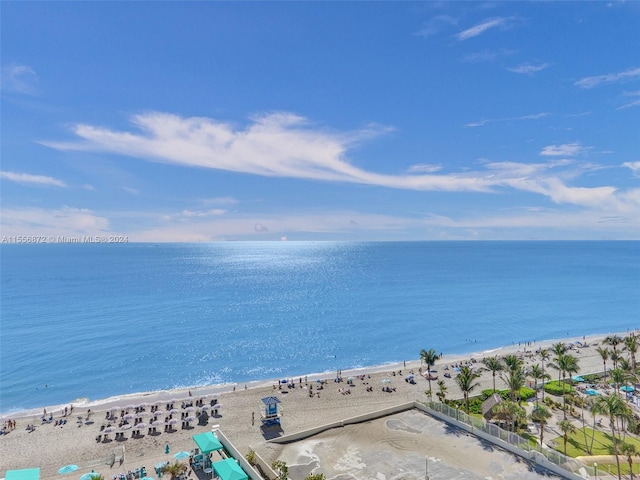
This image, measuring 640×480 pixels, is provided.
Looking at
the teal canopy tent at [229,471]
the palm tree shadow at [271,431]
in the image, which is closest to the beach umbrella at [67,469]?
the teal canopy tent at [229,471]

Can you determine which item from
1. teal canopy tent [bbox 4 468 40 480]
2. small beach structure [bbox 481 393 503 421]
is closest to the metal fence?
small beach structure [bbox 481 393 503 421]

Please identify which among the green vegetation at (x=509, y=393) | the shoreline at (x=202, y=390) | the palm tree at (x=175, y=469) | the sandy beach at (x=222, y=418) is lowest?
the shoreline at (x=202, y=390)

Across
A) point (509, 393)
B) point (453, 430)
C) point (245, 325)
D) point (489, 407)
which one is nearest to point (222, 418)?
point (453, 430)

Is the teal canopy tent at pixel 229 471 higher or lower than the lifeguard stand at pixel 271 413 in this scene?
higher

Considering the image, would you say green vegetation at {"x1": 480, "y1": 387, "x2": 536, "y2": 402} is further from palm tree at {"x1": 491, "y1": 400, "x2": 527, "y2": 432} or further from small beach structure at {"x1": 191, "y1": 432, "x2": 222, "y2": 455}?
small beach structure at {"x1": 191, "y1": 432, "x2": 222, "y2": 455}

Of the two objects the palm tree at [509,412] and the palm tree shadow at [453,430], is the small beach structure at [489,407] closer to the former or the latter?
the palm tree at [509,412]
